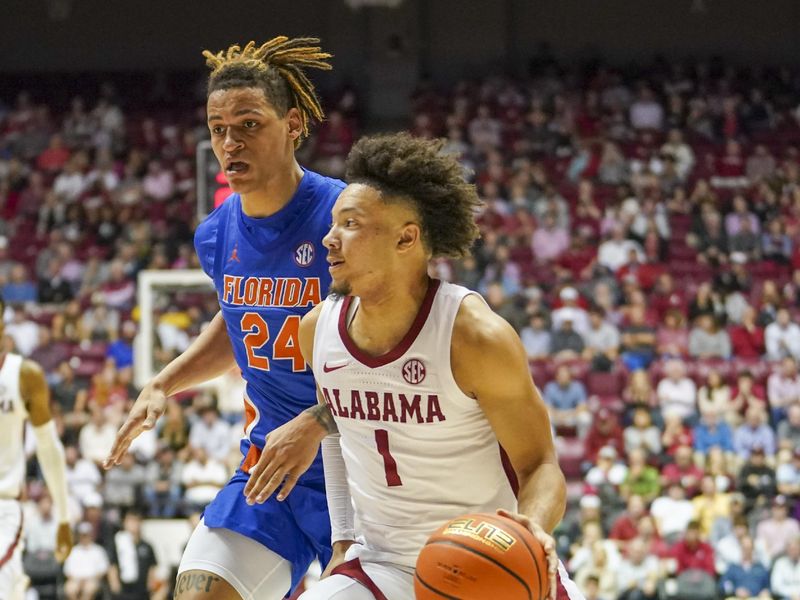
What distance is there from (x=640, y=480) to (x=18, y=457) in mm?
6460

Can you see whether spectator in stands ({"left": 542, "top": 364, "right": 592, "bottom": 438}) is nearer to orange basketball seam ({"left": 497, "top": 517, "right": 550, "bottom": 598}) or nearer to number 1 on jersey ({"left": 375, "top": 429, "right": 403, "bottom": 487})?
number 1 on jersey ({"left": 375, "top": 429, "right": 403, "bottom": 487})

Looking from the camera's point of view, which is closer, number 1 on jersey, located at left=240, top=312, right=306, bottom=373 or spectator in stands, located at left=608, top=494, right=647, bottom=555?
number 1 on jersey, located at left=240, top=312, right=306, bottom=373

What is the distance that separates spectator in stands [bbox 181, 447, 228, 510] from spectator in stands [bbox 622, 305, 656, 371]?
4.41m

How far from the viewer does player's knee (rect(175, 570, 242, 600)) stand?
12.6 feet

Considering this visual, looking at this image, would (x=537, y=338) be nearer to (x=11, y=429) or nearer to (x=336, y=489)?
(x=11, y=429)

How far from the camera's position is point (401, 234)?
3561 mm

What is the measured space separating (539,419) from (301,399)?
1.06 m

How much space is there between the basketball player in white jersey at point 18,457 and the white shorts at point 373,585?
299cm

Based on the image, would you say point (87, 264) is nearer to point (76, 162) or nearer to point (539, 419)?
point (76, 162)

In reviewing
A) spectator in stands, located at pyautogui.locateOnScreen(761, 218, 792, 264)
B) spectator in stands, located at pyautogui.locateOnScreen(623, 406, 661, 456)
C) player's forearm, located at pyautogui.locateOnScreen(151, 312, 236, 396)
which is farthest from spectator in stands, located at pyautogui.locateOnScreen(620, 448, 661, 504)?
player's forearm, located at pyautogui.locateOnScreen(151, 312, 236, 396)

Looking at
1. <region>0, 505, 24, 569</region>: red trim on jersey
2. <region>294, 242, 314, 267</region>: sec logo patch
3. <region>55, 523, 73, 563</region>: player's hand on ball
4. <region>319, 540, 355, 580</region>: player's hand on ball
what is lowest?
<region>55, 523, 73, 563</region>: player's hand on ball

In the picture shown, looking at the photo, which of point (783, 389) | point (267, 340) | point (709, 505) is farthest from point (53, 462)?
point (783, 389)

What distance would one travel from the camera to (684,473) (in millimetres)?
11516

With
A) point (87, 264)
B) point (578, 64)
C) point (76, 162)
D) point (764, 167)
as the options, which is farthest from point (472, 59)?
point (87, 264)
